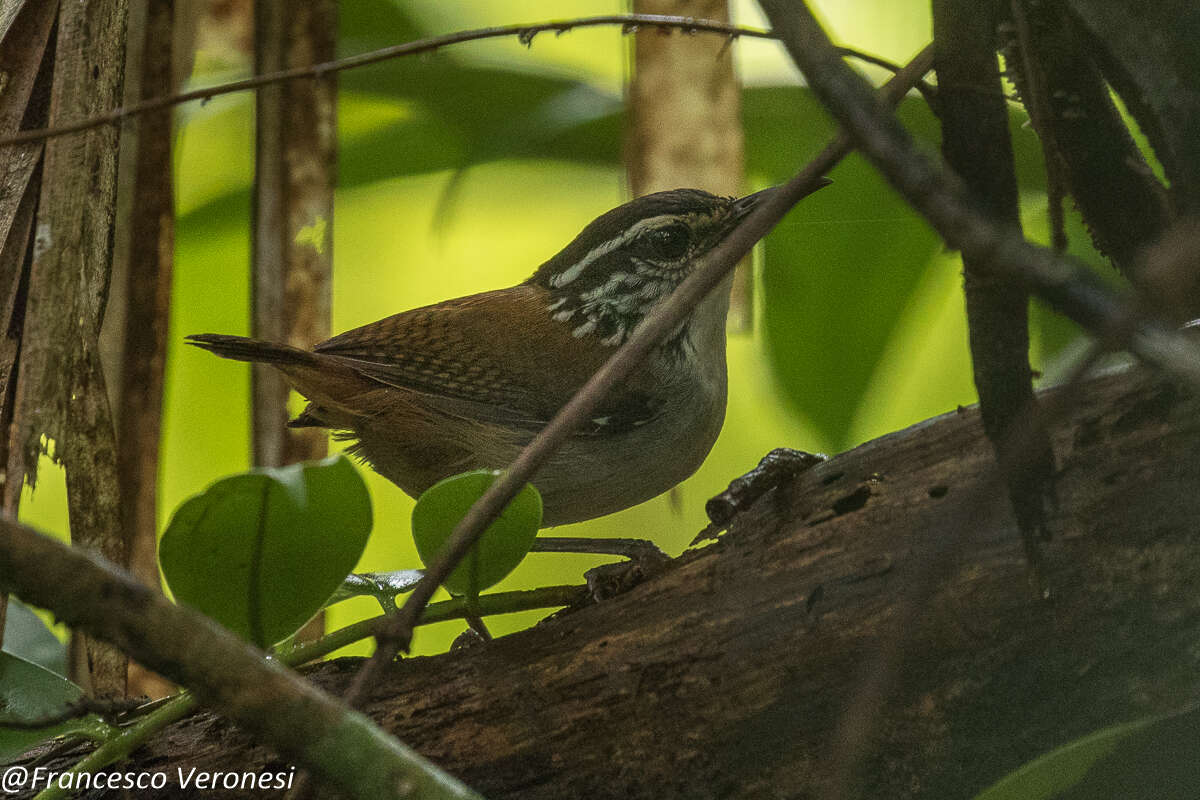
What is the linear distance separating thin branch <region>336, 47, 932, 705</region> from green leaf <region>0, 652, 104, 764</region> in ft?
2.45

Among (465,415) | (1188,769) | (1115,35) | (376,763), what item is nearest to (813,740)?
(1188,769)

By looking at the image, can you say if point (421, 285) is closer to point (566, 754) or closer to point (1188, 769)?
point (566, 754)

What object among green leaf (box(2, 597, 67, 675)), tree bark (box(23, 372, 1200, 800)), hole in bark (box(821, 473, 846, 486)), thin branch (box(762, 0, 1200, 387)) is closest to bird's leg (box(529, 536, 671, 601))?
tree bark (box(23, 372, 1200, 800))

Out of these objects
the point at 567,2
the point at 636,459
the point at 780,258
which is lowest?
the point at 636,459

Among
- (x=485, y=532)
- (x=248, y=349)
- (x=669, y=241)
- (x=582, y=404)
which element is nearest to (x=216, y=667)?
(x=582, y=404)

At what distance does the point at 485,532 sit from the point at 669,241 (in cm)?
131

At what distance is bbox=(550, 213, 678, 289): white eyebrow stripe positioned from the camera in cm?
242

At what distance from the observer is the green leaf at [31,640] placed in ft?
6.14

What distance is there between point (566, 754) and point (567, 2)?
296 cm

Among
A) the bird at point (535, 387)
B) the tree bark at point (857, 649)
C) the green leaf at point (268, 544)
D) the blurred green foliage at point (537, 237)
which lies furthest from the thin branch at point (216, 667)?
the blurred green foliage at point (537, 237)

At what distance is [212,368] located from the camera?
133 inches

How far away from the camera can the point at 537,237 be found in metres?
3.80

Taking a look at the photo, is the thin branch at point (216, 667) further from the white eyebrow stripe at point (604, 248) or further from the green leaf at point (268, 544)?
the white eyebrow stripe at point (604, 248)

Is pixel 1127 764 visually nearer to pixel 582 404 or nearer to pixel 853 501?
pixel 853 501
